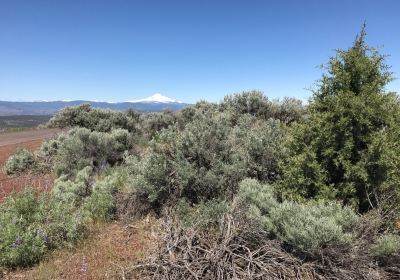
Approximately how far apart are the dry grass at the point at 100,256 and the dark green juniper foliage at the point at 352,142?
2627 mm

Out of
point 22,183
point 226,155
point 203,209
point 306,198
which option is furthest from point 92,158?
point 306,198

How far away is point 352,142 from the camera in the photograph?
5.31 m

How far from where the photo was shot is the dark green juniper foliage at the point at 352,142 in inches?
204

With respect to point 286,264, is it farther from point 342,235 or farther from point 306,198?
point 306,198

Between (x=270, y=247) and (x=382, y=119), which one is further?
(x=382, y=119)

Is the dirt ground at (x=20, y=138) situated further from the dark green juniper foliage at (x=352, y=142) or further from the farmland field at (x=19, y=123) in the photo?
the farmland field at (x=19, y=123)

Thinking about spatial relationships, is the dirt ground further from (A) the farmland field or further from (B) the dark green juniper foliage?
(A) the farmland field

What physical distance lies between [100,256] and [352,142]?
170 inches

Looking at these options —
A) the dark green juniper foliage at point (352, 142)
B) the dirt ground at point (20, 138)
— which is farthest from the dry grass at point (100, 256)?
the dirt ground at point (20, 138)

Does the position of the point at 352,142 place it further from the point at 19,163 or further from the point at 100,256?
the point at 19,163

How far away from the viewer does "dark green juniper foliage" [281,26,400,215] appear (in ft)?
17.0

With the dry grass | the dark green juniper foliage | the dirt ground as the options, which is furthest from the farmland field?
the dark green juniper foliage

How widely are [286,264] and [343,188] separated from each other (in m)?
1.65

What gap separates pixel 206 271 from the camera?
4.27 metres
